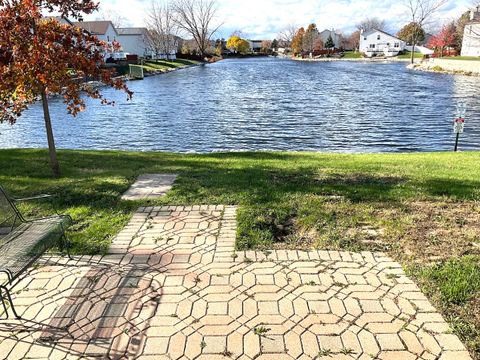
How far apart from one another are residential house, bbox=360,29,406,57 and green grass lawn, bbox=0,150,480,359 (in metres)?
96.8

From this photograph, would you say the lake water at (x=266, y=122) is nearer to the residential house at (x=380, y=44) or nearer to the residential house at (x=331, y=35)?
the residential house at (x=380, y=44)

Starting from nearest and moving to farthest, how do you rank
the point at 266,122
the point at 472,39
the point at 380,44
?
the point at 266,122 < the point at 472,39 < the point at 380,44

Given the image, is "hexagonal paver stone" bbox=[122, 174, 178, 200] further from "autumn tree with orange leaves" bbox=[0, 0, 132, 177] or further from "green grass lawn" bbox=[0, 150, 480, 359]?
"autumn tree with orange leaves" bbox=[0, 0, 132, 177]

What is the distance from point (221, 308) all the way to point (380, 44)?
11031cm

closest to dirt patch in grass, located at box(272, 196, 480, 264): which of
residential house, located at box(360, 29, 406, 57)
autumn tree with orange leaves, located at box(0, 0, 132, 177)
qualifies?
autumn tree with orange leaves, located at box(0, 0, 132, 177)

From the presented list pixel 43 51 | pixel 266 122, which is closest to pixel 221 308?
pixel 43 51

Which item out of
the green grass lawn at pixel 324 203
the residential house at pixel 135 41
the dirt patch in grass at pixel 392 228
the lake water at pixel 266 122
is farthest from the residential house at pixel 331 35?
the dirt patch in grass at pixel 392 228

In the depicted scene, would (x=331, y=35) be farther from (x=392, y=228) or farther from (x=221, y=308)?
(x=221, y=308)

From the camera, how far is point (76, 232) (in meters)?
5.14

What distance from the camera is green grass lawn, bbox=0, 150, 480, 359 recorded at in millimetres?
4328

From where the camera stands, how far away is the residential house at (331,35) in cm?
12159

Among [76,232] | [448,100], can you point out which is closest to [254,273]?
[76,232]

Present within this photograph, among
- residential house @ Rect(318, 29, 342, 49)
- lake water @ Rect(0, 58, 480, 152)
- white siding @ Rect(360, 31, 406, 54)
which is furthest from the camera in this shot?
residential house @ Rect(318, 29, 342, 49)

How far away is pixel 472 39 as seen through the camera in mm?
66125
